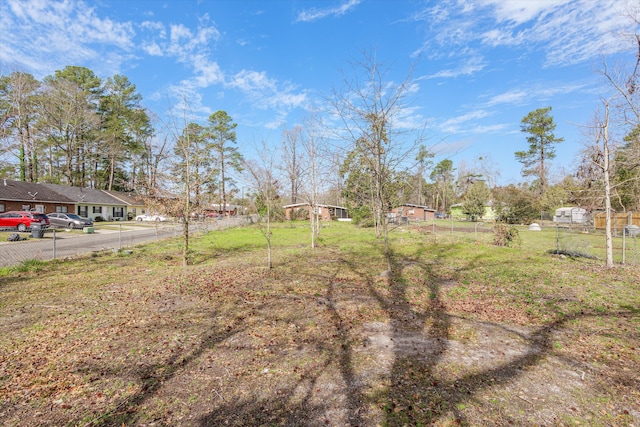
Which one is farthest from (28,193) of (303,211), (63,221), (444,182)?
(444,182)

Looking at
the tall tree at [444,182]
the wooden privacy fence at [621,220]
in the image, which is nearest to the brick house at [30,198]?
the wooden privacy fence at [621,220]

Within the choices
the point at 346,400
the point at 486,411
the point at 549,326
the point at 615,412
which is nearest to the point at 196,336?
the point at 346,400

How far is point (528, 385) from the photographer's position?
3422 mm

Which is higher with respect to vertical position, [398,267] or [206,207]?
[206,207]

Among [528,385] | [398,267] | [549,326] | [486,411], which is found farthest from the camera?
[398,267]

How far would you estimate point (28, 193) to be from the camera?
2936cm

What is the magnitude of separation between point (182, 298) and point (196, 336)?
7.63 ft

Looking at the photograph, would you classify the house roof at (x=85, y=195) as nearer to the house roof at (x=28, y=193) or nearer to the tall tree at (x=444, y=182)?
the house roof at (x=28, y=193)

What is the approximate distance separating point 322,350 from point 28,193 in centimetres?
3827

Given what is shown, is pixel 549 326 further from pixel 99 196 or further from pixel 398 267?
pixel 99 196

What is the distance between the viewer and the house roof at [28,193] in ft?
90.2

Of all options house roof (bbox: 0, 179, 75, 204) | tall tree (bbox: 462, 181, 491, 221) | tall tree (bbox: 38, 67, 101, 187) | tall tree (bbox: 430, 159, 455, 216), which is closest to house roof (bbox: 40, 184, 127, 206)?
house roof (bbox: 0, 179, 75, 204)

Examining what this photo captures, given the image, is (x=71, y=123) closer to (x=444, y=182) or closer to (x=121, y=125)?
(x=121, y=125)

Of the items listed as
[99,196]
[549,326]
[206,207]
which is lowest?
[549,326]
